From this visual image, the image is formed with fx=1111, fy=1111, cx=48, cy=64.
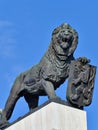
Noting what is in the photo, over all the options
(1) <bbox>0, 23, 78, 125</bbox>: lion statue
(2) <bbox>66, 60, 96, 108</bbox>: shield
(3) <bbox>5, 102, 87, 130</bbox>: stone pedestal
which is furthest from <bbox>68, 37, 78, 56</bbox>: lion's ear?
(3) <bbox>5, 102, 87, 130</bbox>: stone pedestal

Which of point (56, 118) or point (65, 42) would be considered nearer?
point (56, 118)

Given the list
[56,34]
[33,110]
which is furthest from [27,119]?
[56,34]

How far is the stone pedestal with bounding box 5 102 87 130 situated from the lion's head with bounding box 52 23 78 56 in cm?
137

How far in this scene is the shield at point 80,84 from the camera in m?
24.0

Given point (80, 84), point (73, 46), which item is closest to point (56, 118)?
point (80, 84)

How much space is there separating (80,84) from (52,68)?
77 centimetres

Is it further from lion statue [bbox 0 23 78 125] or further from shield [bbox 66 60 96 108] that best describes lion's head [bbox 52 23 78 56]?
shield [bbox 66 60 96 108]

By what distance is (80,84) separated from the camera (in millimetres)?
24109

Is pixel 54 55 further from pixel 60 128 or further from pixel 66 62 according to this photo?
pixel 60 128

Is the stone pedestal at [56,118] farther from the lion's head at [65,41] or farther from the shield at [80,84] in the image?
the lion's head at [65,41]

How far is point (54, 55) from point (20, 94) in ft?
4.17

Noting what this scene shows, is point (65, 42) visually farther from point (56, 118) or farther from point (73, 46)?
point (56, 118)

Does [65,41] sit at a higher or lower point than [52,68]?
higher

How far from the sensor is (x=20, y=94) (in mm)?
25078
